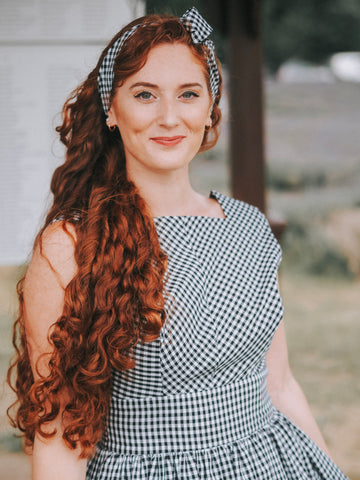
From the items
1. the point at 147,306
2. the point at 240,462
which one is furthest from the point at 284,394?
the point at 147,306

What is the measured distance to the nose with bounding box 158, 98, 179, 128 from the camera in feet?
4.73

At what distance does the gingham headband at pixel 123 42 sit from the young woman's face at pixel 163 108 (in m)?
0.04

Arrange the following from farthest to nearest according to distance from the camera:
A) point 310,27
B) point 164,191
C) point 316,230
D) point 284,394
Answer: point 310,27 < point 316,230 < point 284,394 < point 164,191

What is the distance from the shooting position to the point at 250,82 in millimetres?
2902

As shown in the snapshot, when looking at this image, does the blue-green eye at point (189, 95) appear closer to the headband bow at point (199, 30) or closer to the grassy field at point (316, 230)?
the headband bow at point (199, 30)

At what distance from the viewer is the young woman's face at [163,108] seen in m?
1.45

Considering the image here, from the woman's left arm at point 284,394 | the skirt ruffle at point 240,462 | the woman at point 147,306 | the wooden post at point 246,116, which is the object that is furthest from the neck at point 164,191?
the wooden post at point 246,116

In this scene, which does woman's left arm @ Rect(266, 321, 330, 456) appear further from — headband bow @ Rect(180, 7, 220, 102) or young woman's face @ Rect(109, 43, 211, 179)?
headband bow @ Rect(180, 7, 220, 102)

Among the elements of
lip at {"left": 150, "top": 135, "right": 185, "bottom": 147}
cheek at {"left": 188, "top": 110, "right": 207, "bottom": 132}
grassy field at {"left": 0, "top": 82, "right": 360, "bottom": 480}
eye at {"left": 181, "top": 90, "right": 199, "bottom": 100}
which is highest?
eye at {"left": 181, "top": 90, "right": 199, "bottom": 100}

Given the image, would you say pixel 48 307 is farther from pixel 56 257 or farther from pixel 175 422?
pixel 175 422

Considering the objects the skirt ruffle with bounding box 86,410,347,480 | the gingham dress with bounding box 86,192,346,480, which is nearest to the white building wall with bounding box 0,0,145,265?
the gingham dress with bounding box 86,192,346,480

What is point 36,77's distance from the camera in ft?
6.98

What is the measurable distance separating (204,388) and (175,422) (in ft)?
0.31

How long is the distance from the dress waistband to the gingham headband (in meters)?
0.67
